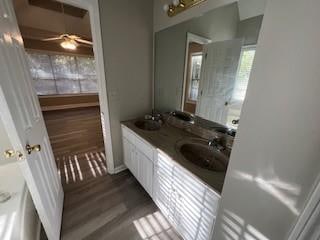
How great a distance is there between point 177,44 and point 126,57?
65cm

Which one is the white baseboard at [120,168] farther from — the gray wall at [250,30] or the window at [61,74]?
the window at [61,74]

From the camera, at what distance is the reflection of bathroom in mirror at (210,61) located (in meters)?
1.14

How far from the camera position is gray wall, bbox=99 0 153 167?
1.62 m

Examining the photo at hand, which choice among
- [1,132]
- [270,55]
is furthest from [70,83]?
[270,55]

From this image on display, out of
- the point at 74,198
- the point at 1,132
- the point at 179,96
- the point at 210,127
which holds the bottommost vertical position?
the point at 74,198

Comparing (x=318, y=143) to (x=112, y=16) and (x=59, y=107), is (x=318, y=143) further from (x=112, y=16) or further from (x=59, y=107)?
(x=59, y=107)

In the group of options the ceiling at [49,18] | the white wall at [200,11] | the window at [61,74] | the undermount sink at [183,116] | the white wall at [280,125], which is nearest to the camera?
the white wall at [280,125]

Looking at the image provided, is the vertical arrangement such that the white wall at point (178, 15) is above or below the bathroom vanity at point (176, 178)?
above

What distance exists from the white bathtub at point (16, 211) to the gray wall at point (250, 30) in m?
2.10

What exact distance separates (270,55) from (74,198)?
221 centimetres

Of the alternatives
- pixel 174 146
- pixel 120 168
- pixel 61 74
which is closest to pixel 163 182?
pixel 174 146

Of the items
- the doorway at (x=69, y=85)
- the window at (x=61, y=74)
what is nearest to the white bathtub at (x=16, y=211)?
the doorway at (x=69, y=85)

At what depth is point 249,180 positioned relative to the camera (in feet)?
2.03

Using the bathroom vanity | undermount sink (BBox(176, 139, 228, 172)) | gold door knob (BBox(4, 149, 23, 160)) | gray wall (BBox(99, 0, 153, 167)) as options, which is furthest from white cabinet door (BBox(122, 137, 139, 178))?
gold door knob (BBox(4, 149, 23, 160))
